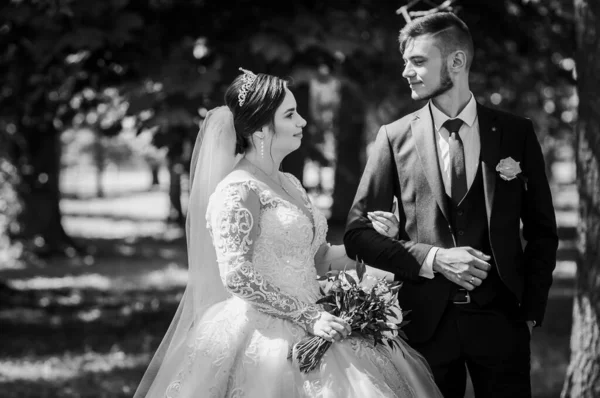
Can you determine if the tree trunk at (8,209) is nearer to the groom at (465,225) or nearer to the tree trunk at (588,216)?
the tree trunk at (588,216)

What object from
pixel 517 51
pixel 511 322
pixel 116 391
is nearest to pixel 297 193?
pixel 511 322

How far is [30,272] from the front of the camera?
16250 millimetres

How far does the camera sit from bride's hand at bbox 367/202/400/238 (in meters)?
3.75

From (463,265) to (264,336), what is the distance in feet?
3.25

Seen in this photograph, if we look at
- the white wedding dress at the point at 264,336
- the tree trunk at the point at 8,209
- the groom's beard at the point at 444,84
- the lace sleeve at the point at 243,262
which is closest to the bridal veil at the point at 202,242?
the white wedding dress at the point at 264,336

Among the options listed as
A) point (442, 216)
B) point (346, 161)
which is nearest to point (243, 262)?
point (442, 216)

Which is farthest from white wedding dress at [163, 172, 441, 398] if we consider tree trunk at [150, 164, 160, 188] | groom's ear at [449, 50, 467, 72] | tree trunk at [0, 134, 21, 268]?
tree trunk at [150, 164, 160, 188]

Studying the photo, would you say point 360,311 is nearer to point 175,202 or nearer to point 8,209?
point 8,209

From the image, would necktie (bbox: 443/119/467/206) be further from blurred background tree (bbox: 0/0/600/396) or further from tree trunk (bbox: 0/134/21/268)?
tree trunk (bbox: 0/134/21/268)

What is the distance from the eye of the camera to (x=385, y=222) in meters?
3.75

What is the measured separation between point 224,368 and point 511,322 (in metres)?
1.34

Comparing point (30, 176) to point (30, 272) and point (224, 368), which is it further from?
point (224, 368)

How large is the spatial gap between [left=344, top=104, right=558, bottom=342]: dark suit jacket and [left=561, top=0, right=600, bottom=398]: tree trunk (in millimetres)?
1802

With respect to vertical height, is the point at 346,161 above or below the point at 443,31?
below
